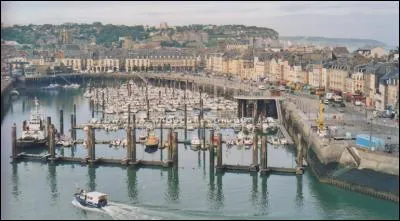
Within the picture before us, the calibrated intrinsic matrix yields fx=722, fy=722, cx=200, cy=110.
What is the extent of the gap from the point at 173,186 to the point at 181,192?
2.14 feet

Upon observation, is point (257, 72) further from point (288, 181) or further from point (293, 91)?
point (288, 181)

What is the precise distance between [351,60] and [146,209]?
80.1 feet

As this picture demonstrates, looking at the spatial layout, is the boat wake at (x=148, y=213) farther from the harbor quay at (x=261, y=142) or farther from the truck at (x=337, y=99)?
the truck at (x=337, y=99)

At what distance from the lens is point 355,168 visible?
18031 millimetres

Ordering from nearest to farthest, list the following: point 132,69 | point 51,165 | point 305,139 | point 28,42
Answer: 1. point 51,165
2. point 305,139
3. point 132,69
4. point 28,42

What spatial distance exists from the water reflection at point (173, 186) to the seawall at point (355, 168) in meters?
3.71

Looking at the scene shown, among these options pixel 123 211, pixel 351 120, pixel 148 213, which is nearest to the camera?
pixel 148 213

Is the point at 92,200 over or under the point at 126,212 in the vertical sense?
over

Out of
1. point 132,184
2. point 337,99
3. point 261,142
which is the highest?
point 337,99

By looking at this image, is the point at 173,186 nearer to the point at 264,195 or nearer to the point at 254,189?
the point at 254,189

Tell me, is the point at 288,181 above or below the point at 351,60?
below

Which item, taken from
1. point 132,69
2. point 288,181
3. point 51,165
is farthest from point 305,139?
point 132,69

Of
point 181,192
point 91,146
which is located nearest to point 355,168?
point 181,192

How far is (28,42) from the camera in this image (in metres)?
67.8
